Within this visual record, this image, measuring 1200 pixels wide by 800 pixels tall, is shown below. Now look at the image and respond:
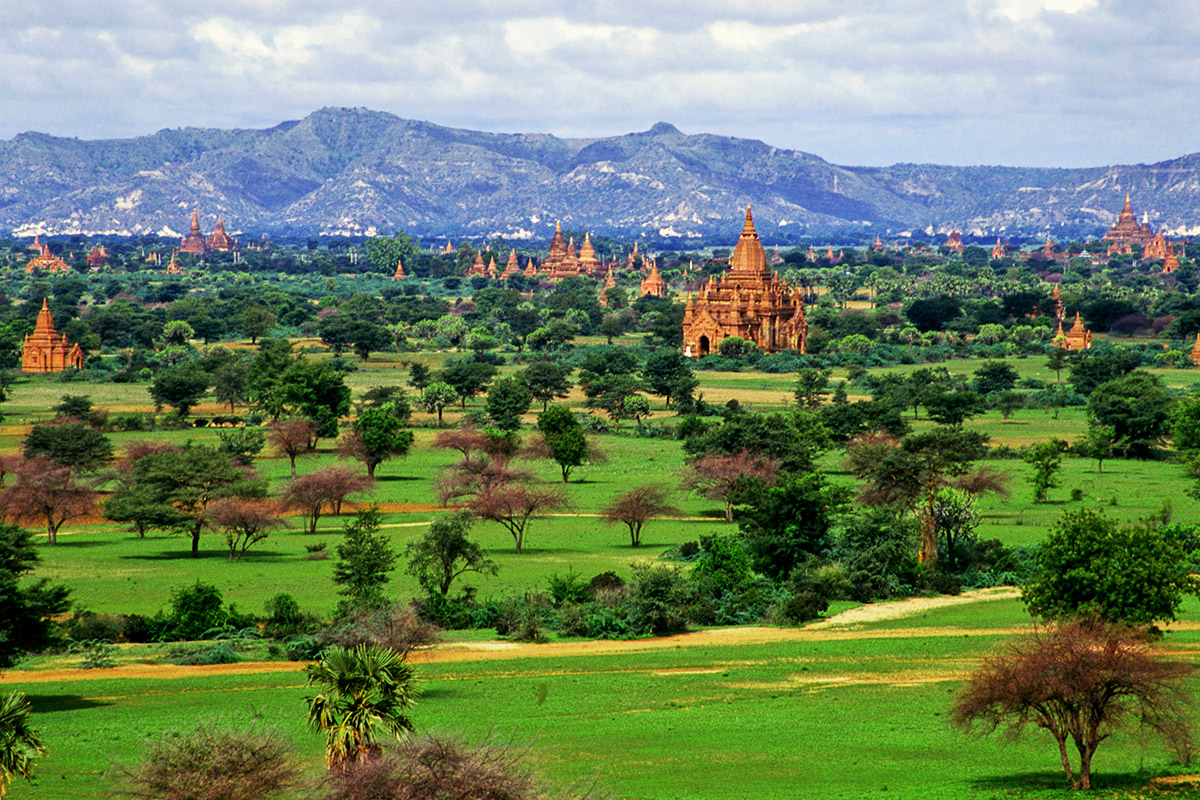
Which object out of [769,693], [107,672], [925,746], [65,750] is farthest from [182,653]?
[925,746]

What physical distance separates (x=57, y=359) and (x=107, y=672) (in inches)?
3837

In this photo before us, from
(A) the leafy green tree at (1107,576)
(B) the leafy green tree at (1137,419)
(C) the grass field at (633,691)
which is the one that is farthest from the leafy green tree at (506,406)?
(A) the leafy green tree at (1107,576)

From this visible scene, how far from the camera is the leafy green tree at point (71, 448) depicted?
72.4 m

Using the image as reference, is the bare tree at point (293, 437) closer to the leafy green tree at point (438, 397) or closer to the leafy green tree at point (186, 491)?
the leafy green tree at point (186, 491)

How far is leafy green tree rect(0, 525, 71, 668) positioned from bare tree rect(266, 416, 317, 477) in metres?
35.6

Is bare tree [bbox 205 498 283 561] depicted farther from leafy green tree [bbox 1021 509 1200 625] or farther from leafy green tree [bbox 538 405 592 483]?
leafy green tree [bbox 1021 509 1200 625]

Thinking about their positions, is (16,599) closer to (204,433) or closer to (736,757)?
(736,757)

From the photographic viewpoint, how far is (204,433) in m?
92.7

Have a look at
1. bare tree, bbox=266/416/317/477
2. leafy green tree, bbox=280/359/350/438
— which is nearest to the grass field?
bare tree, bbox=266/416/317/477

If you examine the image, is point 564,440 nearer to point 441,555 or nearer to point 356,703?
point 441,555

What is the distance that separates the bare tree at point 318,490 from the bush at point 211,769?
40956 mm

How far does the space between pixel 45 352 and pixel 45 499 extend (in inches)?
2922

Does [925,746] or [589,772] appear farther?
[925,746]

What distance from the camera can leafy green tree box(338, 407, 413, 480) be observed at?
253ft
